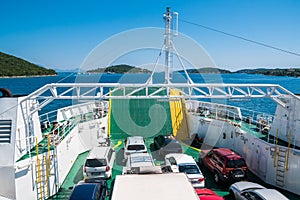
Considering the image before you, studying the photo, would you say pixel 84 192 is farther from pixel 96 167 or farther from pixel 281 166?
pixel 281 166

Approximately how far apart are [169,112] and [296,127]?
9.90m

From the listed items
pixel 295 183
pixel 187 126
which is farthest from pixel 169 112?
pixel 295 183

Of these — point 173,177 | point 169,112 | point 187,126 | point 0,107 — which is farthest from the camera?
point 169,112

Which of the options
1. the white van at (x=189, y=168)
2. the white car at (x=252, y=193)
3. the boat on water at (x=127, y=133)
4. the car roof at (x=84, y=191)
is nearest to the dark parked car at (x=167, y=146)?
the boat on water at (x=127, y=133)

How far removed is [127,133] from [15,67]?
149 metres

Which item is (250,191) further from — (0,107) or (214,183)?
(0,107)

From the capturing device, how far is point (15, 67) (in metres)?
144

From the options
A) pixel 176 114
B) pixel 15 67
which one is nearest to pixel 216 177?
pixel 176 114

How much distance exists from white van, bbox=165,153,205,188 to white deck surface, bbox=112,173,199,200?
3.50 m

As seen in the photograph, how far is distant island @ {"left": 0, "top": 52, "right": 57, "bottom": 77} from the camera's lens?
138550 mm

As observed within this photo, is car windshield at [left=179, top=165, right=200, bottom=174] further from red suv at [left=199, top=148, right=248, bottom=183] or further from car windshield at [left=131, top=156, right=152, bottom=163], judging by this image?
car windshield at [left=131, top=156, right=152, bottom=163]

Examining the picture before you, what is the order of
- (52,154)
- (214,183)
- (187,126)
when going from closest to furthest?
(52,154)
(214,183)
(187,126)

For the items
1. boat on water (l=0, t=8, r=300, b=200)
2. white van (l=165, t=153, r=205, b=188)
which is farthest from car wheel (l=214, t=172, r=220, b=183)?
boat on water (l=0, t=8, r=300, b=200)

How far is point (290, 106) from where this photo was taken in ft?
35.5
